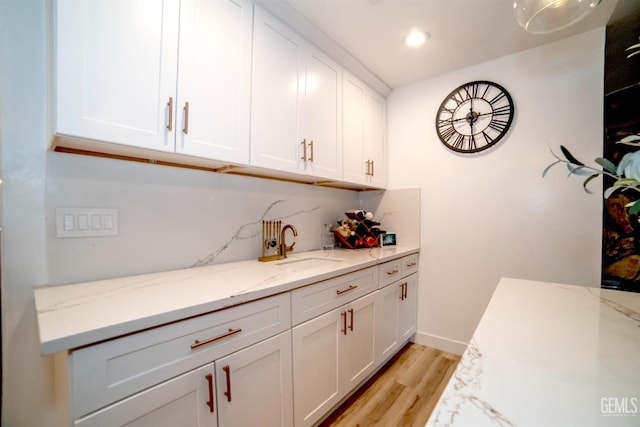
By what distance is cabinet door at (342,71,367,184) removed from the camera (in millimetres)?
2041

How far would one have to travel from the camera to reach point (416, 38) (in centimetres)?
181

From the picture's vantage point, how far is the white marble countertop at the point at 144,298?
2.23ft

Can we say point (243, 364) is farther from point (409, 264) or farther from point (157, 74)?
point (409, 264)

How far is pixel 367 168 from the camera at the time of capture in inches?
90.4

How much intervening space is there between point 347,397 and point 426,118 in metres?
2.31

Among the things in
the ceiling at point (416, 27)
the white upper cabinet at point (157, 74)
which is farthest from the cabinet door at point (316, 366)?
the ceiling at point (416, 27)

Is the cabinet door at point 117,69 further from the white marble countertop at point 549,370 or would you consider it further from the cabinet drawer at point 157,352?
the white marble countertop at point 549,370

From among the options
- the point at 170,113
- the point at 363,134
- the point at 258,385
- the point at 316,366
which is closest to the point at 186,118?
the point at 170,113

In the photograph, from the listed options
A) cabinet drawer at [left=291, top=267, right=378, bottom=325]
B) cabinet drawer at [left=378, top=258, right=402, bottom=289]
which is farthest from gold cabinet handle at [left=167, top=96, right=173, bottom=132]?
cabinet drawer at [left=378, top=258, right=402, bottom=289]

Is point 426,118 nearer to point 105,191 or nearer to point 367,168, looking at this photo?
point 367,168

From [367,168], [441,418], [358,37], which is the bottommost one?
[441,418]

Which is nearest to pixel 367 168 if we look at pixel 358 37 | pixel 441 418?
pixel 358 37

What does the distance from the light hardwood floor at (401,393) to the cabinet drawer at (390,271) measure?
0.68 metres

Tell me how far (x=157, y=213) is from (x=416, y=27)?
1.93 meters
